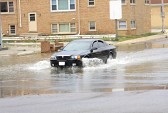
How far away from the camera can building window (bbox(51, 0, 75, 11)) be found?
5178cm

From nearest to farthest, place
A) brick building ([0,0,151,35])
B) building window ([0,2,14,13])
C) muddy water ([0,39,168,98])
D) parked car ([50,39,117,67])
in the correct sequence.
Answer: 1. muddy water ([0,39,168,98])
2. parked car ([50,39,117,67])
3. brick building ([0,0,151,35])
4. building window ([0,2,14,13])

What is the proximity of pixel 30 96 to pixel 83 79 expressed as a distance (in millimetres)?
4237

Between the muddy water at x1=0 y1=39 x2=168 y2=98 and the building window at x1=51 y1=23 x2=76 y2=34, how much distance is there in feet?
88.2

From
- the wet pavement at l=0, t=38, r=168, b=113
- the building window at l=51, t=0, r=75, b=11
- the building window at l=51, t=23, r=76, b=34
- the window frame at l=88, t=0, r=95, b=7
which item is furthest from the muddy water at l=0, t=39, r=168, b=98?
the building window at l=51, t=0, r=75, b=11

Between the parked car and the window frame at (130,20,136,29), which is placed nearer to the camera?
the parked car

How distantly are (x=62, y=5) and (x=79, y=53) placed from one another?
29.8 meters

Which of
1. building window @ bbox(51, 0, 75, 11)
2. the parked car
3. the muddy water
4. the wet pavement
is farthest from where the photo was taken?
building window @ bbox(51, 0, 75, 11)

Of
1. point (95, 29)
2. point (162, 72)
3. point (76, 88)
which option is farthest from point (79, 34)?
point (76, 88)

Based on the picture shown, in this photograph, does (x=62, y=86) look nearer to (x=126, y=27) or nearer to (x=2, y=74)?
(x=2, y=74)

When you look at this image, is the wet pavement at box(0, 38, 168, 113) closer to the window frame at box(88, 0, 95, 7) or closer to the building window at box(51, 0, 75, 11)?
the window frame at box(88, 0, 95, 7)

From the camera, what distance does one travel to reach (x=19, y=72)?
22.1 meters

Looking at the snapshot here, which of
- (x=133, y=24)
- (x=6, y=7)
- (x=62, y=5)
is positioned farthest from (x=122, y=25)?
(x=6, y=7)

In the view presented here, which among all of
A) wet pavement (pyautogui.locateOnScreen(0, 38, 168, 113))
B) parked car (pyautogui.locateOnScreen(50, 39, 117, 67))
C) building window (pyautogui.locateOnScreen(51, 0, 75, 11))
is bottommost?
wet pavement (pyautogui.locateOnScreen(0, 38, 168, 113))

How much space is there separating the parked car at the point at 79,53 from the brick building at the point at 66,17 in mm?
25717
